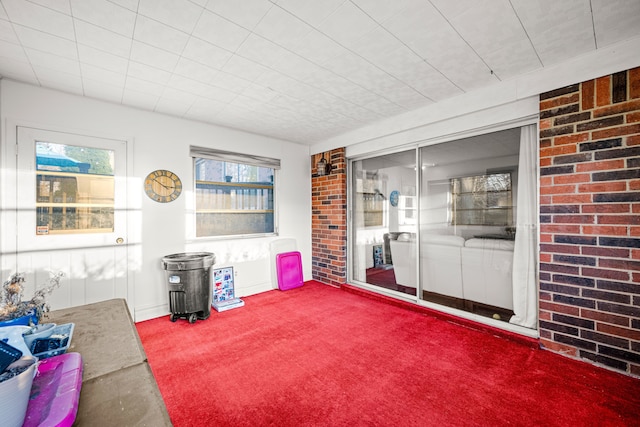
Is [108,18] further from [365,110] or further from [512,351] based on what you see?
[512,351]

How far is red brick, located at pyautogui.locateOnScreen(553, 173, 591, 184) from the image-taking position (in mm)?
2344

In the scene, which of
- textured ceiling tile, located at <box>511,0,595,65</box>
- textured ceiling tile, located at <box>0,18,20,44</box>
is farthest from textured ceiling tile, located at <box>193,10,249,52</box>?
textured ceiling tile, located at <box>511,0,595,65</box>

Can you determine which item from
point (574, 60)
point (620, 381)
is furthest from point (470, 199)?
point (620, 381)

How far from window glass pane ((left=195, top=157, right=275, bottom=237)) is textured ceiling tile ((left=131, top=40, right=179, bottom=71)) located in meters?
1.62

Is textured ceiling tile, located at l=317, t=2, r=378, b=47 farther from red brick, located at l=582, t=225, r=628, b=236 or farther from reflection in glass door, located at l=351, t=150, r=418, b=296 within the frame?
red brick, located at l=582, t=225, r=628, b=236

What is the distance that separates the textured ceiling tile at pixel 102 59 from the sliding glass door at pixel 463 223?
3.32m

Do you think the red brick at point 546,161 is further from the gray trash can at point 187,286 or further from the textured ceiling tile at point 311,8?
the gray trash can at point 187,286

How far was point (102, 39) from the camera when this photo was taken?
6.74 ft

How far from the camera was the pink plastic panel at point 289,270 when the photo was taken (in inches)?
180

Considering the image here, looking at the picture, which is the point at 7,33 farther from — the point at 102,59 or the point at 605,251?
the point at 605,251

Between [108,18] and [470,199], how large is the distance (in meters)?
3.62

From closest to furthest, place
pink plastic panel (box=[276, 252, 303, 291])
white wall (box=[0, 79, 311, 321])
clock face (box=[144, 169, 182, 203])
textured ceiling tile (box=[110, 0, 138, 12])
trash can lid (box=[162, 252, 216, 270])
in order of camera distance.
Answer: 1. textured ceiling tile (box=[110, 0, 138, 12])
2. white wall (box=[0, 79, 311, 321])
3. trash can lid (box=[162, 252, 216, 270])
4. clock face (box=[144, 169, 182, 203])
5. pink plastic panel (box=[276, 252, 303, 291])

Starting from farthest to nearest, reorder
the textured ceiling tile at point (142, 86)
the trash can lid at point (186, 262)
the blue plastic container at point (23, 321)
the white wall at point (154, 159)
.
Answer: the trash can lid at point (186, 262), the white wall at point (154, 159), the textured ceiling tile at point (142, 86), the blue plastic container at point (23, 321)

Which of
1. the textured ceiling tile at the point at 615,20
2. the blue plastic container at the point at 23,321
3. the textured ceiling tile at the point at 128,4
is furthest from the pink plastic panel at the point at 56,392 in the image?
the textured ceiling tile at the point at 615,20
